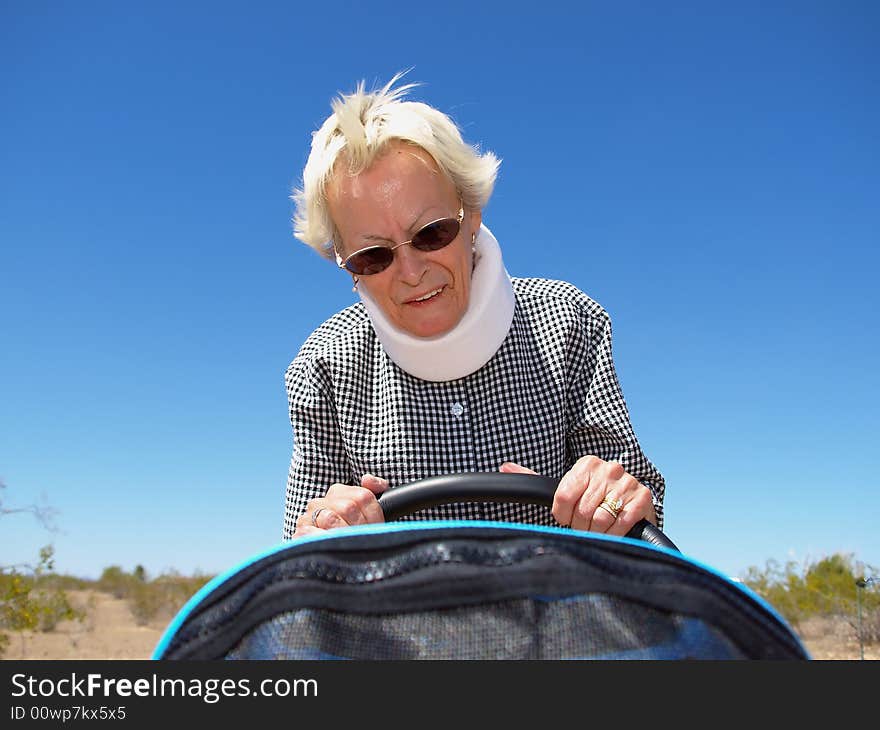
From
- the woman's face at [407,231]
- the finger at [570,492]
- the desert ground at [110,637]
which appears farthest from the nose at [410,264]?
the desert ground at [110,637]

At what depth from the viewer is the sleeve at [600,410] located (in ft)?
8.89

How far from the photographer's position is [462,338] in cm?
285

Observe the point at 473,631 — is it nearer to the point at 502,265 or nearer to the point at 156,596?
the point at 502,265

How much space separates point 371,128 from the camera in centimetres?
288

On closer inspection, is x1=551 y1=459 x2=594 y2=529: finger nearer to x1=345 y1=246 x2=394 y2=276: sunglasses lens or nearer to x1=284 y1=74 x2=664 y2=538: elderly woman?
x1=284 y1=74 x2=664 y2=538: elderly woman

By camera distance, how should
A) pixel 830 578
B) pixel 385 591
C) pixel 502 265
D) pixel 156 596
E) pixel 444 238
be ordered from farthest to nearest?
pixel 156 596 < pixel 830 578 < pixel 502 265 < pixel 444 238 < pixel 385 591

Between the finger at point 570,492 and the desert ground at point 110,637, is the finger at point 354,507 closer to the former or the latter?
the finger at point 570,492

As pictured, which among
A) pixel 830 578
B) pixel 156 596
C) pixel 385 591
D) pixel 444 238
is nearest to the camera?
pixel 385 591

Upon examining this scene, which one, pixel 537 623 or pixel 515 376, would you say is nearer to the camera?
pixel 537 623

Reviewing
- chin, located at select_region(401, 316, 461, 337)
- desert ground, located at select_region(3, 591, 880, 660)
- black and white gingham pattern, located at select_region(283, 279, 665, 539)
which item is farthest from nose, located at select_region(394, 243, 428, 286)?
desert ground, located at select_region(3, 591, 880, 660)

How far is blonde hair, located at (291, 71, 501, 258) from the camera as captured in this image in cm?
285

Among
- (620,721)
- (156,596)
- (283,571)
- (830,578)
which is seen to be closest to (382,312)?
(283,571)

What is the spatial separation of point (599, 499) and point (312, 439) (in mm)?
1219

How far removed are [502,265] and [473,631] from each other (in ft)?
6.47
